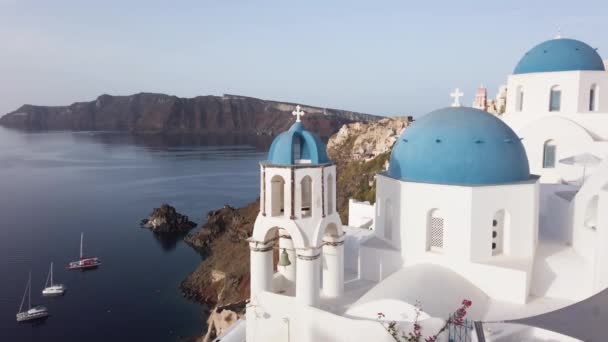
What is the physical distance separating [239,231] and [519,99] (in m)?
24.2

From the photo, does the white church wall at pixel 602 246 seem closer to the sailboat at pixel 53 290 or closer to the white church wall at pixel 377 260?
the white church wall at pixel 377 260

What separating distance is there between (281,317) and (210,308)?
1915 cm

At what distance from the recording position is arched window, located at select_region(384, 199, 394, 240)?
10430 mm

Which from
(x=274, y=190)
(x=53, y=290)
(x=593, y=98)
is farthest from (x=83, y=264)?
(x=593, y=98)

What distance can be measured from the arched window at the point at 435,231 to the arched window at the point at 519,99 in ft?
27.9

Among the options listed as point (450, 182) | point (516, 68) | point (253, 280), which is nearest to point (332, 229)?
point (253, 280)

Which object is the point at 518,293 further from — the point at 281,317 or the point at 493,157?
the point at 281,317

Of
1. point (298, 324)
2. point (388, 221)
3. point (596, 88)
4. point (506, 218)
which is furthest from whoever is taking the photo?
point (596, 88)

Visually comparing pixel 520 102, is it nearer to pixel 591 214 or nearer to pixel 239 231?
pixel 591 214

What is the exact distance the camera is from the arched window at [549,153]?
14922 millimetres

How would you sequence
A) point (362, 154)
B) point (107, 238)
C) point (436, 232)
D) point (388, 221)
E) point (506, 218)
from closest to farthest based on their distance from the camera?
1. point (506, 218)
2. point (436, 232)
3. point (388, 221)
4. point (107, 238)
5. point (362, 154)

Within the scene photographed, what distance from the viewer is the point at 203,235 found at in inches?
1535

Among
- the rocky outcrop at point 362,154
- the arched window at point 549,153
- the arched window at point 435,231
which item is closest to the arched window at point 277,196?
the arched window at point 435,231

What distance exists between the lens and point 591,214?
1014 centimetres
